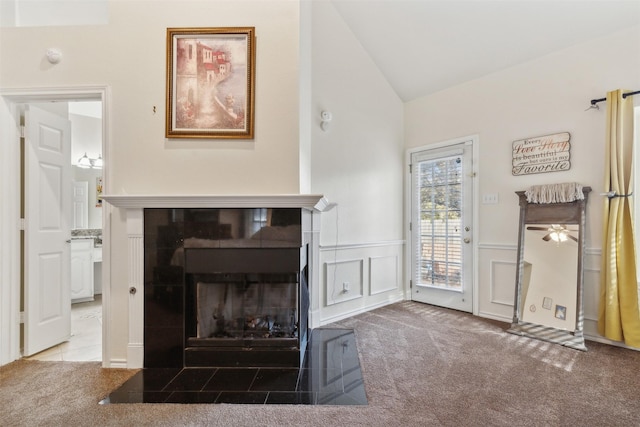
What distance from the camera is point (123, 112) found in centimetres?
236

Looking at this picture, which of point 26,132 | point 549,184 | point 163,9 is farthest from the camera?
point 549,184

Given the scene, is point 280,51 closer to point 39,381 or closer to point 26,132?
point 26,132

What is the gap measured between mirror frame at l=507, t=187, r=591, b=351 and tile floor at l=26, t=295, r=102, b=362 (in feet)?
12.3

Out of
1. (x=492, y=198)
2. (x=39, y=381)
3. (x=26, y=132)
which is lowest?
(x=39, y=381)

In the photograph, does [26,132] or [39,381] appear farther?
[26,132]

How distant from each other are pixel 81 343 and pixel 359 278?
2.76 m

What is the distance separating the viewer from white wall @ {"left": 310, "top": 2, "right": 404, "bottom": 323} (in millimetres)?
3246

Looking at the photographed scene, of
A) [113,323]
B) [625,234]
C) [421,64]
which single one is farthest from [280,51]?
[625,234]

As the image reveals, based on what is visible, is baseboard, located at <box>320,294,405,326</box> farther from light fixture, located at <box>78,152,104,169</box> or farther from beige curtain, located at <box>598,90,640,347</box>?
light fixture, located at <box>78,152,104,169</box>

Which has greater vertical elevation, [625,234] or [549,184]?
[549,184]

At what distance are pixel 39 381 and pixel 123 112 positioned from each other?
6.44 feet

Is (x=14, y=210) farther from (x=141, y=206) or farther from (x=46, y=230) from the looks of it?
(x=141, y=206)

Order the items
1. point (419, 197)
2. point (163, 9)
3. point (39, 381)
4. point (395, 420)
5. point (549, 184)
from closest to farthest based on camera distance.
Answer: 1. point (395, 420)
2. point (39, 381)
3. point (163, 9)
4. point (549, 184)
5. point (419, 197)

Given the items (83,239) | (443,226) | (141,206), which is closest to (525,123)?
(443,226)
